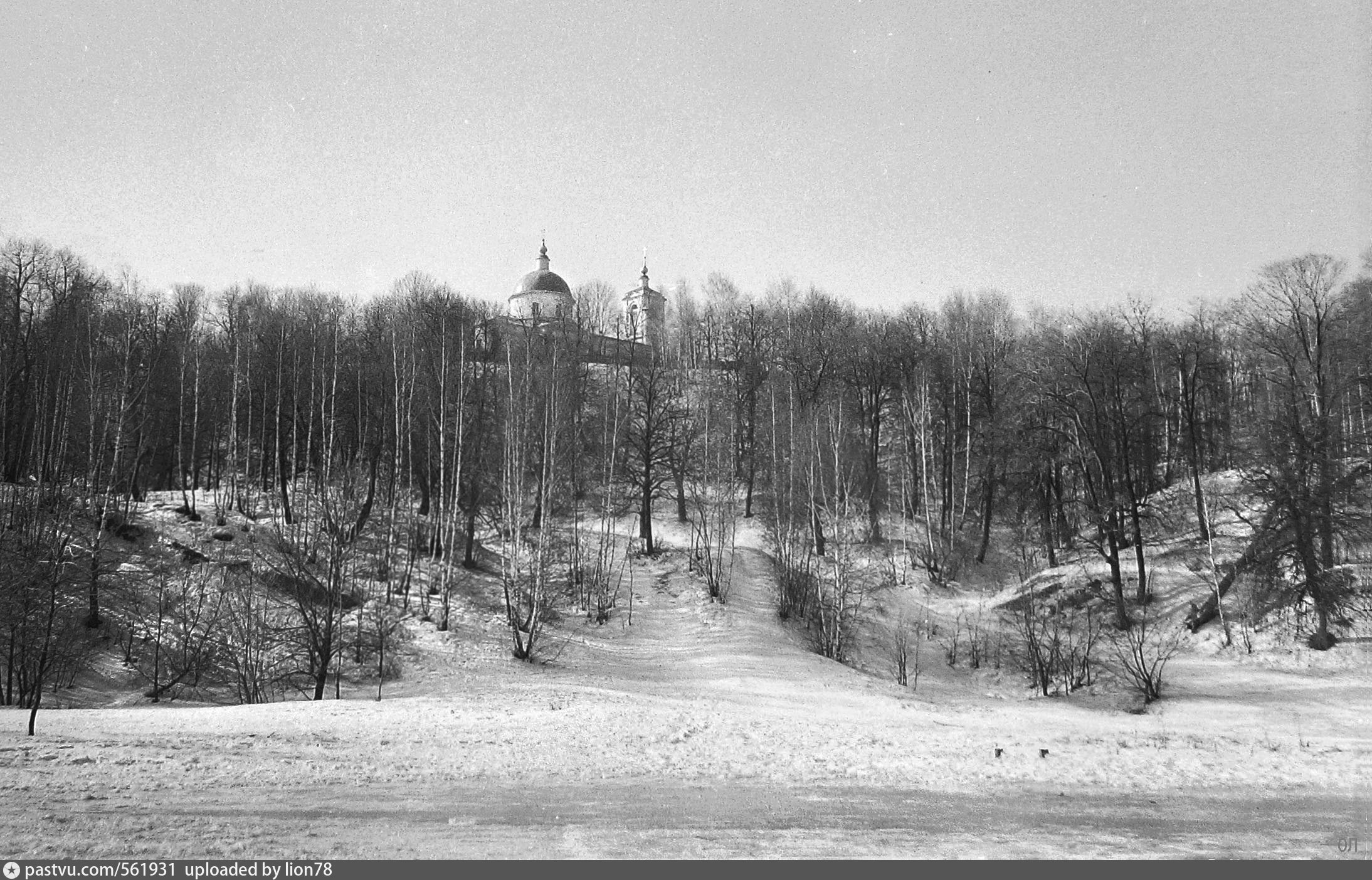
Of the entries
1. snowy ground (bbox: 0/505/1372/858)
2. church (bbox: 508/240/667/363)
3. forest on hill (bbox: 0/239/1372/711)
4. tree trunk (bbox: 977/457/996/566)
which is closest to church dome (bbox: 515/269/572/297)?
church (bbox: 508/240/667/363)

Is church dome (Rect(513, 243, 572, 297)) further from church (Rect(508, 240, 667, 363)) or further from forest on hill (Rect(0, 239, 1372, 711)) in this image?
forest on hill (Rect(0, 239, 1372, 711))

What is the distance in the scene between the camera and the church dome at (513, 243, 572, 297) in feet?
257

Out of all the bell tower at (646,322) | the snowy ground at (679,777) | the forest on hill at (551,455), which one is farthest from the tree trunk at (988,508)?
the bell tower at (646,322)

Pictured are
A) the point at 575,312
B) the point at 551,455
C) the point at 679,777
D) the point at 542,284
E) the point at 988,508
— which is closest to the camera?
the point at 679,777

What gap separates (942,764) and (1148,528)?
24.5 m

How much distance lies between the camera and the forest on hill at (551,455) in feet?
66.4

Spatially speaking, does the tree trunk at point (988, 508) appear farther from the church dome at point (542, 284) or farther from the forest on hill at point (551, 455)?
the church dome at point (542, 284)

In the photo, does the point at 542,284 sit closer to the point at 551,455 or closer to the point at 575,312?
the point at 575,312

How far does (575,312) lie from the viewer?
5844 cm

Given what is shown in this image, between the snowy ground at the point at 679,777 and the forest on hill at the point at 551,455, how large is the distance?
423 cm

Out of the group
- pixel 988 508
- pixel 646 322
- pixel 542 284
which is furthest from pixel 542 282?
pixel 988 508

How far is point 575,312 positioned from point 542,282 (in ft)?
72.8

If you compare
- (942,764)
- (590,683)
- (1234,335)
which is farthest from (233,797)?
(1234,335)
